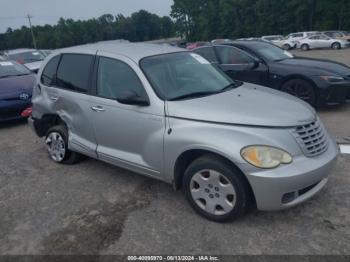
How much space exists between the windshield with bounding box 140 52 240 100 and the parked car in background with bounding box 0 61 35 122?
4.50 m

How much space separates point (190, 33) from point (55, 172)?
263ft

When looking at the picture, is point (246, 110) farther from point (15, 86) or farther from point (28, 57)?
point (28, 57)

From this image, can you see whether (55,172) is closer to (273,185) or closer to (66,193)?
(66,193)

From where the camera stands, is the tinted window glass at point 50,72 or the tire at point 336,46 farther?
the tire at point 336,46

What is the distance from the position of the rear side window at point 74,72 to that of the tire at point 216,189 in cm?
189

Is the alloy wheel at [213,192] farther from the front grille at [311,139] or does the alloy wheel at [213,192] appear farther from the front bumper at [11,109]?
the front bumper at [11,109]

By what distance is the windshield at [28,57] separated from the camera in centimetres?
1453

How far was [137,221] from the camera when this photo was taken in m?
3.69

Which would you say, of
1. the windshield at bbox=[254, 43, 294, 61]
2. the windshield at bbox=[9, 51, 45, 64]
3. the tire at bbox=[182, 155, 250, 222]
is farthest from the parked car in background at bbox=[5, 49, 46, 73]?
the tire at bbox=[182, 155, 250, 222]

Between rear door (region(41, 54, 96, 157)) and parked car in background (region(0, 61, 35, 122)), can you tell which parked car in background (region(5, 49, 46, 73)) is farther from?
rear door (region(41, 54, 96, 157))

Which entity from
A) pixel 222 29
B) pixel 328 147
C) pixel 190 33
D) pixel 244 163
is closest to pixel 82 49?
pixel 244 163

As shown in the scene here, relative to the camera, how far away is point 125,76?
13.7ft

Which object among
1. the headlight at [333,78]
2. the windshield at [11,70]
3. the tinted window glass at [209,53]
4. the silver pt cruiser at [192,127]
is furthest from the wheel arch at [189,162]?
the windshield at [11,70]

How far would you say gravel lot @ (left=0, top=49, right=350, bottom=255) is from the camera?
3.23m
